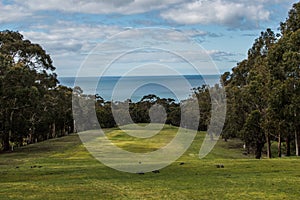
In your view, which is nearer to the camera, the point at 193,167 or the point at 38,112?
the point at 193,167

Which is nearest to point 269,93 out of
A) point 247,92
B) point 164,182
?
point 247,92

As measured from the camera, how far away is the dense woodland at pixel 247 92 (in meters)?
34.8

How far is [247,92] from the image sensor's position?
4350cm

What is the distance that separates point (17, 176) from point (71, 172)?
2840mm

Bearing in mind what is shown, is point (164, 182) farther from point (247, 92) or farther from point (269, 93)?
point (247, 92)

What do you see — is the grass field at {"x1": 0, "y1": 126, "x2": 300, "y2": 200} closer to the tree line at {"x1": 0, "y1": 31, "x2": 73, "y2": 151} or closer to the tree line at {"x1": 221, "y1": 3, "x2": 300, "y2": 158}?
the tree line at {"x1": 221, "y1": 3, "x2": 300, "y2": 158}

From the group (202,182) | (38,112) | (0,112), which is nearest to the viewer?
(202,182)

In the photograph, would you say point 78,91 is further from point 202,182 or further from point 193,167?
point 202,182

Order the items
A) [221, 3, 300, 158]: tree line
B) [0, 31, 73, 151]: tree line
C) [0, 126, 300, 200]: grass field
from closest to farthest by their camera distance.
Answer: [0, 126, 300, 200]: grass field
[221, 3, 300, 158]: tree line
[0, 31, 73, 151]: tree line

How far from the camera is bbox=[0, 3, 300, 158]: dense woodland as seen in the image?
34750mm

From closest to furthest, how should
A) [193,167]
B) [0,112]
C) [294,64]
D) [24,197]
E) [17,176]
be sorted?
1. [24,197]
2. [17,176]
3. [193,167]
4. [294,64]
5. [0,112]

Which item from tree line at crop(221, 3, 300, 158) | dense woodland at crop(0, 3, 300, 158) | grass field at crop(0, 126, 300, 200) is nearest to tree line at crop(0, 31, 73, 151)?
dense woodland at crop(0, 3, 300, 158)

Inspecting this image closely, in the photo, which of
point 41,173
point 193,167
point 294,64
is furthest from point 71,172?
point 294,64

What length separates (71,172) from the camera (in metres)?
24.2
